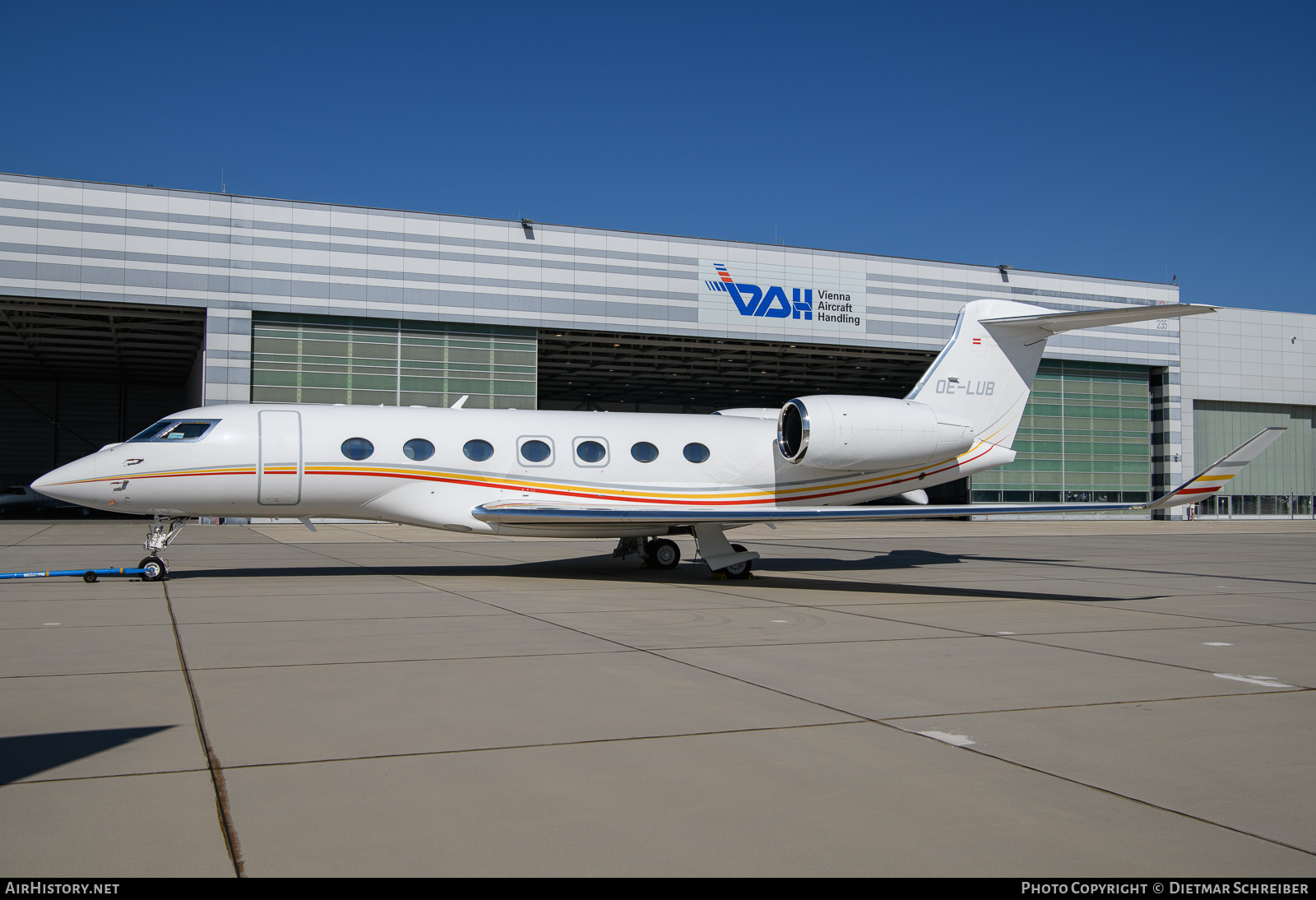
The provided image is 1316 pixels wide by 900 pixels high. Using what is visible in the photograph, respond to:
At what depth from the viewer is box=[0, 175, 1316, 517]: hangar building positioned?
3212cm

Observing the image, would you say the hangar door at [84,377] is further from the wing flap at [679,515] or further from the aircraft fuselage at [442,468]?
the wing flap at [679,515]

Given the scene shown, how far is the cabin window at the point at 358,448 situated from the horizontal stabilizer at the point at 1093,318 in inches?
434

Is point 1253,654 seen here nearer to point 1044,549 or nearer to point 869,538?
point 1044,549

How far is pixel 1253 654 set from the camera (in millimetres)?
8258

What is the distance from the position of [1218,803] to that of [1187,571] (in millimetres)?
14794

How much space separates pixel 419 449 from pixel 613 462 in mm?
3155

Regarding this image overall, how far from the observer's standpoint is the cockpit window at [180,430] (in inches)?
538

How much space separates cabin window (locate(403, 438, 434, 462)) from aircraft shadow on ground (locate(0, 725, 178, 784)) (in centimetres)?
926

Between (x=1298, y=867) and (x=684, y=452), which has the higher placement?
(x=684, y=452)

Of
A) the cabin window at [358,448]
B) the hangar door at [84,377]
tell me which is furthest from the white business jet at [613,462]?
the hangar door at [84,377]

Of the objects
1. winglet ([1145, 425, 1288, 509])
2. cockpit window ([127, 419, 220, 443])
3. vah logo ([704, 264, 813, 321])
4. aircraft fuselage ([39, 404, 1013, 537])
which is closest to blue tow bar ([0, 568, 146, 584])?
aircraft fuselage ([39, 404, 1013, 537])

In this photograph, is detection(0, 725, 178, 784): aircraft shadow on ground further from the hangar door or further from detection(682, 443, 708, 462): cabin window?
the hangar door

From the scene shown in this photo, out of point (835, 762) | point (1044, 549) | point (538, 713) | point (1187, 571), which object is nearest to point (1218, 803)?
point (835, 762)

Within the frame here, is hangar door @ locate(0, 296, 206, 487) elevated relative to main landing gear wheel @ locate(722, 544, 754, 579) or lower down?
elevated
